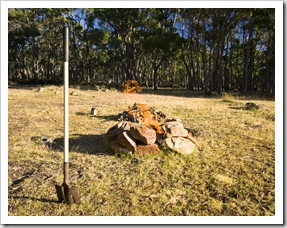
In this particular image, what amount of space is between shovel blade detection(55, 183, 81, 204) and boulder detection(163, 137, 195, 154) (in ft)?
8.76

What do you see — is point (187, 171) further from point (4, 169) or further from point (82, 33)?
→ point (82, 33)

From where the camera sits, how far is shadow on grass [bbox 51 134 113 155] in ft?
20.0

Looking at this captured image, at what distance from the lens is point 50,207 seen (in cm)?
366

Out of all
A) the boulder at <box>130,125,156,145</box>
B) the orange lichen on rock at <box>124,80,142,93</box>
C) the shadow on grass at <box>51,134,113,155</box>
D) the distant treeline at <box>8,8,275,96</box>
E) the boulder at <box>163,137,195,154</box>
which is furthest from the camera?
the distant treeline at <box>8,8,275,96</box>

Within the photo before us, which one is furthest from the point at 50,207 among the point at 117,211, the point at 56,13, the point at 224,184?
the point at 56,13

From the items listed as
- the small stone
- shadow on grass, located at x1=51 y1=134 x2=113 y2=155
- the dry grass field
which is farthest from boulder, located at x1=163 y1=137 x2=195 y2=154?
shadow on grass, located at x1=51 y1=134 x2=113 y2=155

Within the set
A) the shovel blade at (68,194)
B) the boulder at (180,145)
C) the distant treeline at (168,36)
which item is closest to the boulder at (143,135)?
the boulder at (180,145)

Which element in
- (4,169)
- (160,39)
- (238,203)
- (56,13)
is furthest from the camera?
(56,13)

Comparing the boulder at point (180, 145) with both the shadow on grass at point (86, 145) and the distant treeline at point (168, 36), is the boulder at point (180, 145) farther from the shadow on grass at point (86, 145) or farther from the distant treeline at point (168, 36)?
the distant treeline at point (168, 36)

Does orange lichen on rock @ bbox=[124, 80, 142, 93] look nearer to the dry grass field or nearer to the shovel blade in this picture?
the dry grass field

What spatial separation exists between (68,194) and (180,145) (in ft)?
9.82

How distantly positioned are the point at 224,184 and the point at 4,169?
3.83m

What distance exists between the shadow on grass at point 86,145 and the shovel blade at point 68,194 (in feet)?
7.38

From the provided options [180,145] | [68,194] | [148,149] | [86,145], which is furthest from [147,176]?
[86,145]
